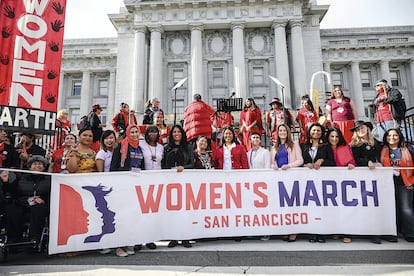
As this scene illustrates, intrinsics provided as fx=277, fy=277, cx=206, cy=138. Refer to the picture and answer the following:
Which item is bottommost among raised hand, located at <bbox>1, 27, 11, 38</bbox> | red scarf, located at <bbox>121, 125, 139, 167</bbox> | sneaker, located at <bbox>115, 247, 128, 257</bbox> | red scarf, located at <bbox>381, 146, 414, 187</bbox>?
sneaker, located at <bbox>115, 247, 128, 257</bbox>

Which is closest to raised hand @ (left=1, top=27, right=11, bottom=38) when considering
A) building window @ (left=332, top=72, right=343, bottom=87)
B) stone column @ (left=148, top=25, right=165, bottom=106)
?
stone column @ (left=148, top=25, right=165, bottom=106)

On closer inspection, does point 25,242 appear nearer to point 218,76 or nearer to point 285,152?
point 285,152

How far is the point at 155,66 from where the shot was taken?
30875 millimetres

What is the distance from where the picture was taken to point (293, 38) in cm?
3098

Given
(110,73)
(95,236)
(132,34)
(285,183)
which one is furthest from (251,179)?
(110,73)

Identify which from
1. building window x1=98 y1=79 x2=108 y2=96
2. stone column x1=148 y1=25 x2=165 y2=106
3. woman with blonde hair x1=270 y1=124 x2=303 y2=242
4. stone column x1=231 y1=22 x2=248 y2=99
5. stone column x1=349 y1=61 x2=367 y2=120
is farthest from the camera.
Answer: building window x1=98 y1=79 x2=108 y2=96

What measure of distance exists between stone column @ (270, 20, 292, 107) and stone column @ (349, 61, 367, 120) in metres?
11.6

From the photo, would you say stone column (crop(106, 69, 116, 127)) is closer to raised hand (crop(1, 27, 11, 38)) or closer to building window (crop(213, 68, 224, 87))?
building window (crop(213, 68, 224, 87))

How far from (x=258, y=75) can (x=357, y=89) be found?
45.9 feet

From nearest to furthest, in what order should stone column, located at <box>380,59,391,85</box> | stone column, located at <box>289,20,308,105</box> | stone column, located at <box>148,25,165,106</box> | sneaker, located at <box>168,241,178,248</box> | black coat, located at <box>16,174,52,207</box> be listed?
black coat, located at <box>16,174,52,207</box>, sneaker, located at <box>168,241,178,248</box>, stone column, located at <box>289,20,308,105</box>, stone column, located at <box>148,25,165,106</box>, stone column, located at <box>380,59,391,85</box>

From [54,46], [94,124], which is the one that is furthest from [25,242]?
[94,124]

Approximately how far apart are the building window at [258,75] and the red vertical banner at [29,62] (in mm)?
29075

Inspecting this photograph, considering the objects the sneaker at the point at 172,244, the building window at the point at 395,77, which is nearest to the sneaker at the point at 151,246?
the sneaker at the point at 172,244

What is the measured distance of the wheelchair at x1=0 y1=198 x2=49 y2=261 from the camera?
3.84 m
